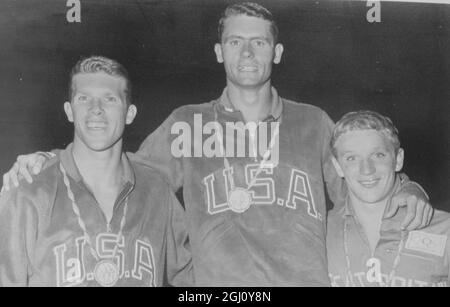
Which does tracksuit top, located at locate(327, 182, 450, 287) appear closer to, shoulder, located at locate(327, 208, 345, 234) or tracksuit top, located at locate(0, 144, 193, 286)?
shoulder, located at locate(327, 208, 345, 234)

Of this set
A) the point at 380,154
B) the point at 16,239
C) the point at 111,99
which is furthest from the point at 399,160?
the point at 16,239

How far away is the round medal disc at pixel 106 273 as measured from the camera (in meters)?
2.13

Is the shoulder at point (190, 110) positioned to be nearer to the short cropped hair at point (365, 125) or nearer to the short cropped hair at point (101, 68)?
the short cropped hair at point (101, 68)

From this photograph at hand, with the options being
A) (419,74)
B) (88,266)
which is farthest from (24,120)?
(419,74)

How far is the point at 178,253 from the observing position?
7.16 feet

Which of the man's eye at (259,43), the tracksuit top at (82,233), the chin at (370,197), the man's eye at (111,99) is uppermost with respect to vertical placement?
the man's eye at (259,43)

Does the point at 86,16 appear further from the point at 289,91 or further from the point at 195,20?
the point at 289,91

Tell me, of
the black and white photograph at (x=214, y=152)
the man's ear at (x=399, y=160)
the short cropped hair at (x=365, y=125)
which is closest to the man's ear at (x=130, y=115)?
the black and white photograph at (x=214, y=152)

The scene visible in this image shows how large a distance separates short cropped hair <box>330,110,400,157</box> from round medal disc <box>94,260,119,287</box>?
842 millimetres

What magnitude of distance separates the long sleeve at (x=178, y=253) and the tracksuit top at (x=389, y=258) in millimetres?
486

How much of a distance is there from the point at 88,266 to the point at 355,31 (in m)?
1.24

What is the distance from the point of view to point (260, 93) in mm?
2236

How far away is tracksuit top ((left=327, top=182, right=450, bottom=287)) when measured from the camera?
219 centimetres

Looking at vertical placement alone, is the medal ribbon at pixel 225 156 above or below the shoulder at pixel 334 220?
above
